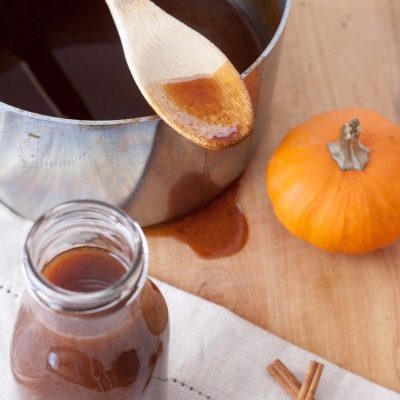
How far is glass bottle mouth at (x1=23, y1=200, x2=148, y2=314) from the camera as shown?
0.62 meters

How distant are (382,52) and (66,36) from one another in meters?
0.42

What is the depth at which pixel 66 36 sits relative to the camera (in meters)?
1.07

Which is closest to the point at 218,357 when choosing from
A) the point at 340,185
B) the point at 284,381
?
the point at 284,381

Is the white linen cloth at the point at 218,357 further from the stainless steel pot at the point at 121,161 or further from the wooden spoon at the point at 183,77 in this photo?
the wooden spoon at the point at 183,77

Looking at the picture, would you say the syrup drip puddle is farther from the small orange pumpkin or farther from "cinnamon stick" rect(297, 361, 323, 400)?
"cinnamon stick" rect(297, 361, 323, 400)

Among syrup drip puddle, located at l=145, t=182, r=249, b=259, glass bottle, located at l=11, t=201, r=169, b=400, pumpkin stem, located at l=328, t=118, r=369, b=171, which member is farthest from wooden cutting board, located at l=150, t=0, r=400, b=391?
glass bottle, located at l=11, t=201, r=169, b=400

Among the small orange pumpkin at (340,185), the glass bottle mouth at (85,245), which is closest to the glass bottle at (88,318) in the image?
the glass bottle mouth at (85,245)

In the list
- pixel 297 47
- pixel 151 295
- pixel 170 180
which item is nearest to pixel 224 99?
pixel 170 180

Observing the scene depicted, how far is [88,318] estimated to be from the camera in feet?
2.11

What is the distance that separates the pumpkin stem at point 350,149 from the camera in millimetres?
930

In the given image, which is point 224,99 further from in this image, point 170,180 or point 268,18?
point 268,18

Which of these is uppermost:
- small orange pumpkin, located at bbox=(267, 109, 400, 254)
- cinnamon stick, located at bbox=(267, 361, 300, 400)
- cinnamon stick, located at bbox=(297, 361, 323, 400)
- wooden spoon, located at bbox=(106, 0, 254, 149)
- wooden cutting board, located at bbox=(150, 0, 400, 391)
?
wooden spoon, located at bbox=(106, 0, 254, 149)

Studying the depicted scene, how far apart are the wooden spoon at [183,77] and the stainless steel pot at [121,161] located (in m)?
0.02

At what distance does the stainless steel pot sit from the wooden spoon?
0.08 ft
